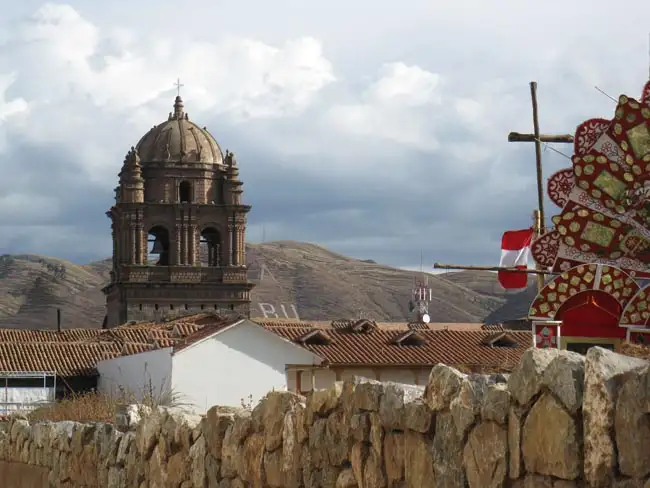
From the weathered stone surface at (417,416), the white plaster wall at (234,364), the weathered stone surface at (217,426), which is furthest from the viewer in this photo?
the white plaster wall at (234,364)

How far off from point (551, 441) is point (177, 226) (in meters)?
84.7

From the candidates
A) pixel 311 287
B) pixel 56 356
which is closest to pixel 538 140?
pixel 56 356

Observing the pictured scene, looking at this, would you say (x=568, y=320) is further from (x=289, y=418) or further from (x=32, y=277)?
(x=32, y=277)

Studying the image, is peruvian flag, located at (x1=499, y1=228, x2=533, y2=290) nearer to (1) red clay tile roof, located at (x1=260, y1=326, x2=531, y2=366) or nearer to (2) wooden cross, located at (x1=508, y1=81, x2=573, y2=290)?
(2) wooden cross, located at (x1=508, y1=81, x2=573, y2=290)

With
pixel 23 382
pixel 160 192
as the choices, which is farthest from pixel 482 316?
pixel 23 382

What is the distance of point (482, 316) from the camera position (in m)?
171

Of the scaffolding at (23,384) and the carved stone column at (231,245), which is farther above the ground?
the carved stone column at (231,245)

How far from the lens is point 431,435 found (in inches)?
237

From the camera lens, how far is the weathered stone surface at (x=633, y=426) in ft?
14.9

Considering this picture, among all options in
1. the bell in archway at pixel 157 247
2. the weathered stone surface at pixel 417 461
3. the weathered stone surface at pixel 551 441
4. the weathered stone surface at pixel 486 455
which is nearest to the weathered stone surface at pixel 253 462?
the weathered stone surface at pixel 417 461

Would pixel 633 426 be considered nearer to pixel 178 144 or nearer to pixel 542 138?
pixel 542 138

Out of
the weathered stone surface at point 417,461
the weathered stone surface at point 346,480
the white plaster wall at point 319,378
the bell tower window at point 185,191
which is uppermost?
the bell tower window at point 185,191

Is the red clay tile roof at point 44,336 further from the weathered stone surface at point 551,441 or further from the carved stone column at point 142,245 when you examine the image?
the weathered stone surface at point 551,441

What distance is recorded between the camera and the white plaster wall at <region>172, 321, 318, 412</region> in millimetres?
41463
